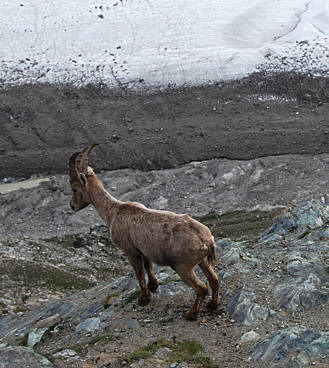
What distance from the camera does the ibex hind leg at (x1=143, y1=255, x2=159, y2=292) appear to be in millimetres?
11922

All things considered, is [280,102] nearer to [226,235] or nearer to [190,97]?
[190,97]

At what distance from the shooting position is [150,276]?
12000 millimetres

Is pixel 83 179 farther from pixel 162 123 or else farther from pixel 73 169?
pixel 162 123

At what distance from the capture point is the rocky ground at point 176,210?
10.1m

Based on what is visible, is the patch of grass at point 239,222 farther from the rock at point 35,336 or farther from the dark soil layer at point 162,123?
the rock at point 35,336

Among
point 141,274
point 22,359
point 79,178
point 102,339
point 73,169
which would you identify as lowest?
point 102,339

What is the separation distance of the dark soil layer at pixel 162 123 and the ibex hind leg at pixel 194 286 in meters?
20.9

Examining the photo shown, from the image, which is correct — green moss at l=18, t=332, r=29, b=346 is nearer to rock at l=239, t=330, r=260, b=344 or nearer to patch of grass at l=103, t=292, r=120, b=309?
patch of grass at l=103, t=292, r=120, b=309

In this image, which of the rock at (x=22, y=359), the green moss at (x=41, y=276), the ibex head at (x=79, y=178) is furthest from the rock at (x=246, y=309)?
the green moss at (x=41, y=276)

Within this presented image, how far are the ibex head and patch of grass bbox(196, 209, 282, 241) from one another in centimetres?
979

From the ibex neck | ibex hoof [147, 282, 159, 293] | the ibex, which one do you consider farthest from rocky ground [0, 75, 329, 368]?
the ibex neck

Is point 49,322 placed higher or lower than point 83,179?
lower

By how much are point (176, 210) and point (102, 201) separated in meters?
14.2

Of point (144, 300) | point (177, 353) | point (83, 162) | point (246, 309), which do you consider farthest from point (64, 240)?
point (177, 353)
